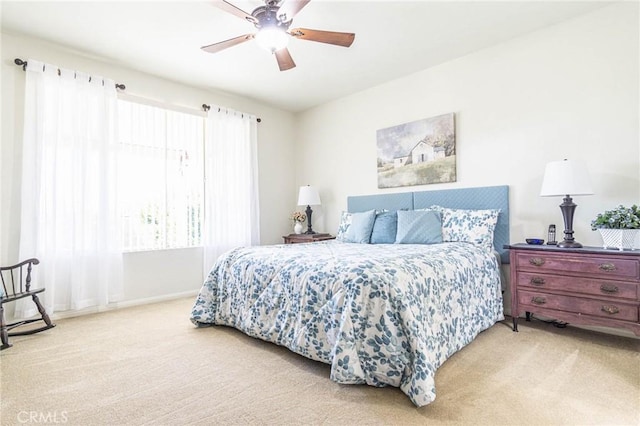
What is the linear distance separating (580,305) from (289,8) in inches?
119

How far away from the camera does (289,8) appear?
228 cm

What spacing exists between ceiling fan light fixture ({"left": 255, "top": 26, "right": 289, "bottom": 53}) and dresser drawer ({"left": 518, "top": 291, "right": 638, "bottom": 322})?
2.79 meters

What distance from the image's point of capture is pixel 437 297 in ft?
6.97

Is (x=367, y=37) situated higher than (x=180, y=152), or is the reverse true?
(x=367, y=37)

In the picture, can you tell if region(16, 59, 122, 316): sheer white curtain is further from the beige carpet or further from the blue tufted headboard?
the blue tufted headboard

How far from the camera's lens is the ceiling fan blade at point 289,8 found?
2211 millimetres

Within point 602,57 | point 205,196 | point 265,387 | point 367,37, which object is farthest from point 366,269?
point 205,196

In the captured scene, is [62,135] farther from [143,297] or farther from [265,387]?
[265,387]

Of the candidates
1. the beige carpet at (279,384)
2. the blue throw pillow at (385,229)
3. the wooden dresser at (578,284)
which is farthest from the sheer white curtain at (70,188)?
the wooden dresser at (578,284)

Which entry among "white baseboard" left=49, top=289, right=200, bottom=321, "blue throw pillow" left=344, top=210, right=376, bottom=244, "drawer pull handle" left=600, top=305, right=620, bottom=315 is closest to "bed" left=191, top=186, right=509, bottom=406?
"blue throw pillow" left=344, top=210, right=376, bottom=244

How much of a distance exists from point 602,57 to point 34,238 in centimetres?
533

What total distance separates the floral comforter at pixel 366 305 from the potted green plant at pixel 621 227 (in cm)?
83

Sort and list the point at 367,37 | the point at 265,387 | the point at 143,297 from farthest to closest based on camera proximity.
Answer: the point at 143,297
the point at 367,37
the point at 265,387

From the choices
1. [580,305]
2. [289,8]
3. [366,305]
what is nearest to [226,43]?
[289,8]
